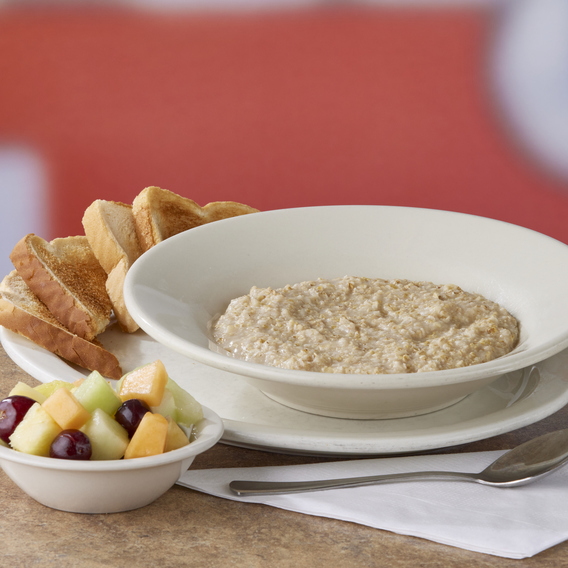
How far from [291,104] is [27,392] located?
4811mm

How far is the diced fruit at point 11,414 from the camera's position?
1.29 m

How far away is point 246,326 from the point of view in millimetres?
1867

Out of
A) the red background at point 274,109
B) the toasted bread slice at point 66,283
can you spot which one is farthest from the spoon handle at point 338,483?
the red background at point 274,109

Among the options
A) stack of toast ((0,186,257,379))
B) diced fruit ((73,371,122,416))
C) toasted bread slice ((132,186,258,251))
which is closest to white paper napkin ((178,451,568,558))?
diced fruit ((73,371,122,416))

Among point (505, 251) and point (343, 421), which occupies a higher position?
point (505, 251)

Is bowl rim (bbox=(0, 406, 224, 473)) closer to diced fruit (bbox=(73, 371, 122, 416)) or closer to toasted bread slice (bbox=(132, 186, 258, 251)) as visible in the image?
diced fruit (bbox=(73, 371, 122, 416))

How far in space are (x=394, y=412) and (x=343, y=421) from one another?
12 centimetres

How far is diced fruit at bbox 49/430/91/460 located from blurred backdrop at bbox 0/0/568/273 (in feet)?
15.8

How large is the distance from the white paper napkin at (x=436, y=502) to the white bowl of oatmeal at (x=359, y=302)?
158mm

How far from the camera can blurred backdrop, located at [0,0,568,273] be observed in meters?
5.45

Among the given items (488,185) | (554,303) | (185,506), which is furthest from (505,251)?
(488,185)

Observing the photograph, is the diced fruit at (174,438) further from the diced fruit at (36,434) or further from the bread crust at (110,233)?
the bread crust at (110,233)

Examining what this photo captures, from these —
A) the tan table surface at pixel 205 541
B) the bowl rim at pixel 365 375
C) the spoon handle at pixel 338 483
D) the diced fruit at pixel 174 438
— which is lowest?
the tan table surface at pixel 205 541

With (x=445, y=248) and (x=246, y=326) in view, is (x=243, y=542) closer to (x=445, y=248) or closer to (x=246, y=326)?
(x=246, y=326)
